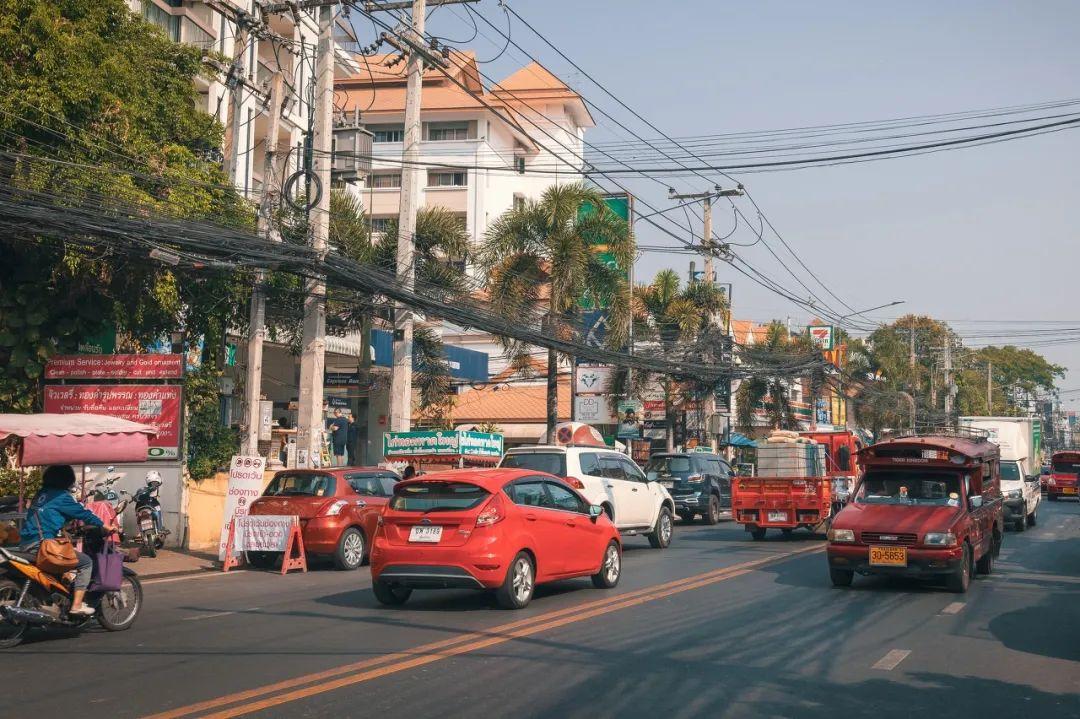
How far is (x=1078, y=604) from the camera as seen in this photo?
A: 14062 mm

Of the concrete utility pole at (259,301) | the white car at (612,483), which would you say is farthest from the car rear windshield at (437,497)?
the concrete utility pole at (259,301)

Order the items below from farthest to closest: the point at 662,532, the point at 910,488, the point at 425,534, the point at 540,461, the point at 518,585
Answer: the point at 662,532
the point at 540,461
the point at 910,488
the point at 518,585
the point at 425,534

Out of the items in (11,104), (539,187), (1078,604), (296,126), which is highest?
(539,187)

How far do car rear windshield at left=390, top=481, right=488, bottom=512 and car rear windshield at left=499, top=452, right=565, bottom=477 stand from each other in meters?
7.22

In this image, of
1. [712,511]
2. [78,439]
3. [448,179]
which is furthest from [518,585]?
[448,179]

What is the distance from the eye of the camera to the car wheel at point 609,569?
14757 millimetres

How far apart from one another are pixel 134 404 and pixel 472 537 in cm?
1096

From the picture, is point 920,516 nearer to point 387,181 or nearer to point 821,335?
point 387,181

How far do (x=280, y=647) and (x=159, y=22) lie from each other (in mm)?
28103

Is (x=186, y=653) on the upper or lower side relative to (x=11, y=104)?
lower

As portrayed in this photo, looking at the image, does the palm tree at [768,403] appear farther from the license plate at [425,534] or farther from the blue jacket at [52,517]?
the blue jacket at [52,517]

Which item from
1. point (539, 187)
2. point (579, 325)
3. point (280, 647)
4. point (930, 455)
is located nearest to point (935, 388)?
point (539, 187)

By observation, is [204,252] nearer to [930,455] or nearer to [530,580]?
[530,580]

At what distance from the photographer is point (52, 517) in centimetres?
1085
